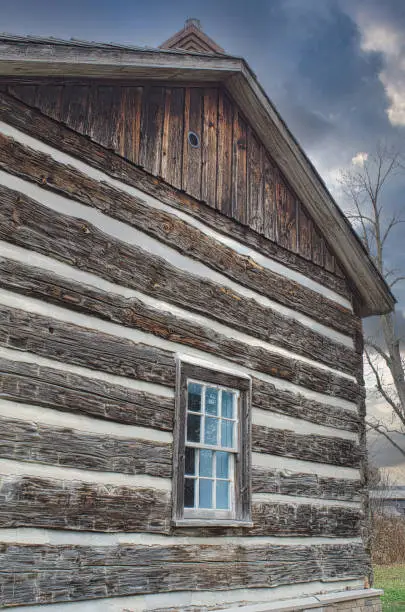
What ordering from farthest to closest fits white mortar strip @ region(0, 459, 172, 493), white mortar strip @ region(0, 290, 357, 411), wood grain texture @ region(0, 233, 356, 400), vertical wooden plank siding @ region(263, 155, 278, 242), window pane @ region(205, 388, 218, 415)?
vertical wooden plank siding @ region(263, 155, 278, 242), window pane @ region(205, 388, 218, 415), wood grain texture @ region(0, 233, 356, 400), white mortar strip @ region(0, 290, 357, 411), white mortar strip @ region(0, 459, 172, 493)

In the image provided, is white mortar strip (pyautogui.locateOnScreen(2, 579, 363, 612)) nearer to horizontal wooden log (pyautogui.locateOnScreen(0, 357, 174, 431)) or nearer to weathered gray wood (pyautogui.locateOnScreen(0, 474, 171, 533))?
weathered gray wood (pyautogui.locateOnScreen(0, 474, 171, 533))

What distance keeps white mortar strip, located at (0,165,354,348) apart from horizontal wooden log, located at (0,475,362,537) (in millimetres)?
2430

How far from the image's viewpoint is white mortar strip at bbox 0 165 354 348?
561 cm

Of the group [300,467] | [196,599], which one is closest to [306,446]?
[300,467]

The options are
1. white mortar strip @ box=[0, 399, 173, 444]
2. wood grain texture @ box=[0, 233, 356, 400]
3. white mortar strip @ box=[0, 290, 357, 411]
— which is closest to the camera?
white mortar strip @ box=[0, 399, 173, 444]

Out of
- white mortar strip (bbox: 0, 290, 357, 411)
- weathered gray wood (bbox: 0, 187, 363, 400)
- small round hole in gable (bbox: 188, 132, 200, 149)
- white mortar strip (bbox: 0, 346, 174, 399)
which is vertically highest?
small round hole in gable (bbox: 188, 132, 200, 149)

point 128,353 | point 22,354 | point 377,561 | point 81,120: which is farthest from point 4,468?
point 377,561

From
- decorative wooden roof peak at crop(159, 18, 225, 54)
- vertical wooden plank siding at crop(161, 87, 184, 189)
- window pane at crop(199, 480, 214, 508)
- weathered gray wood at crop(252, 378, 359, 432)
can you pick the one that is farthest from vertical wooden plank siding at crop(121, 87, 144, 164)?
window pane at crop(199, 480, 214, 508)

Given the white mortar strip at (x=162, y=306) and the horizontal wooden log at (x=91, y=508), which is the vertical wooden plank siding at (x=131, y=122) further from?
the horizontal wooden log at (x=91, y=508)

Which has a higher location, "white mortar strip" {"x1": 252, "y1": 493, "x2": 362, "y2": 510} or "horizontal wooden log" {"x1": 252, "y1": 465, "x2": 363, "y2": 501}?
"horizontal wooden log" {"x1": 252, "y1": 465, "x2": 363, "y2": 501}

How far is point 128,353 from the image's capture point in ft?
19.8

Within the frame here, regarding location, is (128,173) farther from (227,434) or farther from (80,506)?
(80,506)

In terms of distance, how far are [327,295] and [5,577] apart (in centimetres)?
619

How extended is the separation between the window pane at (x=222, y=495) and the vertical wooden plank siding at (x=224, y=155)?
3240 millimetres
